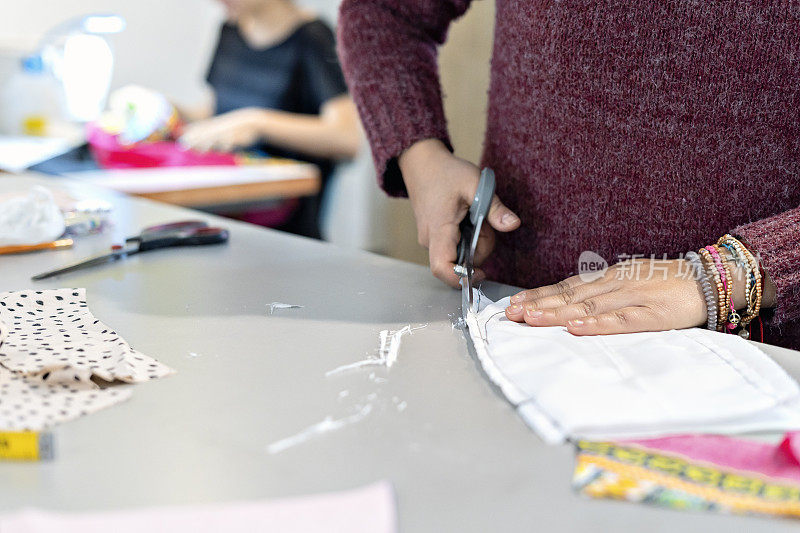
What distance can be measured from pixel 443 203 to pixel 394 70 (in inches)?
8.0

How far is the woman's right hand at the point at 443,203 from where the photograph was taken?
30.3 inches

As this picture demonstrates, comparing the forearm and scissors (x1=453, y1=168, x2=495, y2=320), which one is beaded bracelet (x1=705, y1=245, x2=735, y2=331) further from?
the forearm

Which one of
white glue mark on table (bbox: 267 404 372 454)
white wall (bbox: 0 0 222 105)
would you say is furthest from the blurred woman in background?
white glue mark on table (bbox: 267 404 372 454)

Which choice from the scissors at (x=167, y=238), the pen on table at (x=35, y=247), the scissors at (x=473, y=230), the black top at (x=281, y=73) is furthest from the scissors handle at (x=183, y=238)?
the black top at (x=281, y=73)

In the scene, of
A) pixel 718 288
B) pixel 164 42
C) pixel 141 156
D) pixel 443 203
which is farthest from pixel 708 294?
pixel 164 42

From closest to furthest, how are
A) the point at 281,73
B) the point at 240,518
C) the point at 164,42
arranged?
1. the point at 240,518
2. the point at 281,73
3. the point at 164,42

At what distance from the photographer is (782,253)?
619 millimetres

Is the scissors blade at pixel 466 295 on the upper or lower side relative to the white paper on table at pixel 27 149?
upper

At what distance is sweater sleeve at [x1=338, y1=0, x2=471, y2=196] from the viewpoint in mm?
875

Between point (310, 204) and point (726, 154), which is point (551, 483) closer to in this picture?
point (726, 154)

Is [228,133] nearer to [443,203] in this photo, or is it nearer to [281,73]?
[281,73]

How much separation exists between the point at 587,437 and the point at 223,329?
0.32 meters

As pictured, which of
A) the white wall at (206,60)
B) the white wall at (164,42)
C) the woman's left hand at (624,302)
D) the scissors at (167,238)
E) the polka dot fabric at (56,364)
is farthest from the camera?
the white wall at (164,42)

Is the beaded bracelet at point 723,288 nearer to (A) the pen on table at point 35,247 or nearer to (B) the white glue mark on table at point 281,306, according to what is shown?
(B) the white glue mark on table at point 281,306
